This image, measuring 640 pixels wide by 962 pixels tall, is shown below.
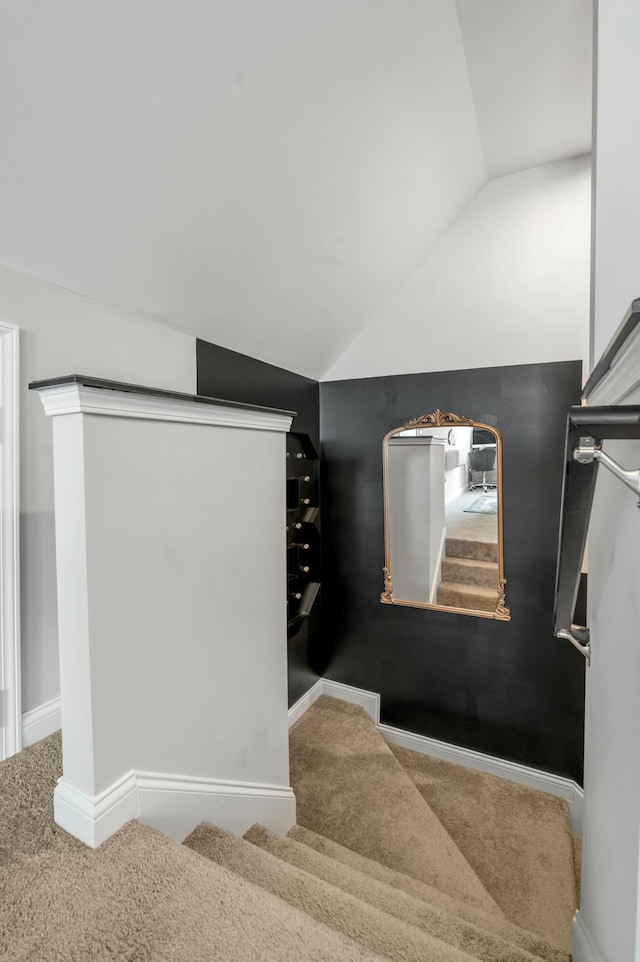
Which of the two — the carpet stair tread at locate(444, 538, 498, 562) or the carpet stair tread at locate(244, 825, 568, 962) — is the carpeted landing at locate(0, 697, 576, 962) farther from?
the carpet stair tread at locate(444, 538, 498, 562)

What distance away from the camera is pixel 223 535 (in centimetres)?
160

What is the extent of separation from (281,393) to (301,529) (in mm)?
936

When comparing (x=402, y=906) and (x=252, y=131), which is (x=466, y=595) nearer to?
(x=402, y=906)

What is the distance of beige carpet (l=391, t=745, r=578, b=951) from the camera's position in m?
2.14

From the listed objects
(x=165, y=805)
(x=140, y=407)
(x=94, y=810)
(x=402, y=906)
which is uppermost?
(x=140, y=407)

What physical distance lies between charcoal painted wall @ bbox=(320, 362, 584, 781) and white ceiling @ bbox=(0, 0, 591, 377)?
0.99 meters

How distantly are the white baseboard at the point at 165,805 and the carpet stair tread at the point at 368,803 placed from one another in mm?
784

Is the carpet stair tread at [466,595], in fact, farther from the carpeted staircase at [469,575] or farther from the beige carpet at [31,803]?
the beige carpet at [31,803]

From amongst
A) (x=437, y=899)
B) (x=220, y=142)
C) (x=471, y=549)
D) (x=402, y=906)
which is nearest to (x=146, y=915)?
(x=402, y=906)

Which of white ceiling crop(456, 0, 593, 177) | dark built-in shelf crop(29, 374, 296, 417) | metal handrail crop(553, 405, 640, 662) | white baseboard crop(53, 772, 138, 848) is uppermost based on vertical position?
white ceiling crop(456, 0, 593, 177)

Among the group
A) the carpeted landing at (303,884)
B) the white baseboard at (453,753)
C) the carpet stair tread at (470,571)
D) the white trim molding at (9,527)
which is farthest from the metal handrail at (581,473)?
the white baseboard at (453,753)

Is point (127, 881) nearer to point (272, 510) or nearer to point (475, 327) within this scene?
point (272, 510)

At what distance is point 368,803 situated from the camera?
2578 mm

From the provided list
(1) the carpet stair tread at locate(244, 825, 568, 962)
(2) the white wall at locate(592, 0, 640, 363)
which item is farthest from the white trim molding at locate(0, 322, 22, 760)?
(2) the white wall at locate(592, 0, 640, 363)
